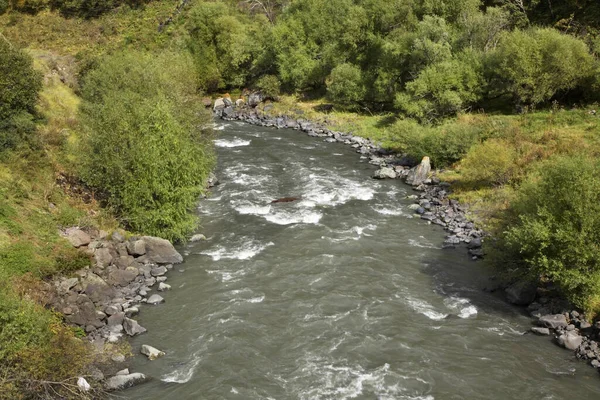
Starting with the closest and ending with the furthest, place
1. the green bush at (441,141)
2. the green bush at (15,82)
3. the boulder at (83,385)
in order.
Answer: the boulder at (83,385), the green bush at (15,82), the green bush at (441,141)

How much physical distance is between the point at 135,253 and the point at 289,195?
1519 cm

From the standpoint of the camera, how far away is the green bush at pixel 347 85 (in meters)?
65.7

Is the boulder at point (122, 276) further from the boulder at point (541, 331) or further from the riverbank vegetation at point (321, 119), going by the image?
the boulder at point (541, 331)

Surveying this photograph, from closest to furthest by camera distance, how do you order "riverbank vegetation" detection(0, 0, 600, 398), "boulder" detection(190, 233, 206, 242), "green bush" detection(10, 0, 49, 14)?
"riverbank vegetation" detection(0, 0, 600, 398), "boulder" detection(190, 233, 206, 242), "green bush" detection(10, 0, 49, 14)

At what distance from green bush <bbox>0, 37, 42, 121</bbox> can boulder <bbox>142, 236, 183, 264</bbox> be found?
13082 mm

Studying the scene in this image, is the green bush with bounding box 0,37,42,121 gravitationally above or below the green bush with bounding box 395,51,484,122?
above

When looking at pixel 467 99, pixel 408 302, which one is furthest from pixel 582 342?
pixel 467 99

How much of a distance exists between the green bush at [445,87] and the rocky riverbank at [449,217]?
22.3 feet

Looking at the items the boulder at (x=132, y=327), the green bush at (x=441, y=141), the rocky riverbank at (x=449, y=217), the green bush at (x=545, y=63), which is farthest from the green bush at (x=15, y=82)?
the green bush at (x=545, y=63)

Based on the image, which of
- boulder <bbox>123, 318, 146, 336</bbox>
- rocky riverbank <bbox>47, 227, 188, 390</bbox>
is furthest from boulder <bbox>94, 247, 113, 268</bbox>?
boulder <bbox>123, 318, 146, 336</bbox>

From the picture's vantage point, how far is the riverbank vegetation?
2375 centimetres

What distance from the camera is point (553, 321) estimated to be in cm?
2356

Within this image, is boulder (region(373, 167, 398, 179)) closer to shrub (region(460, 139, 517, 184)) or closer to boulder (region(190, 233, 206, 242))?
shrub (region(460, 139, 517, 184))

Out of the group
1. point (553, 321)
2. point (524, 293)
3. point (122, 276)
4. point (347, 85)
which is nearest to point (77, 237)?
point (122, 276)
